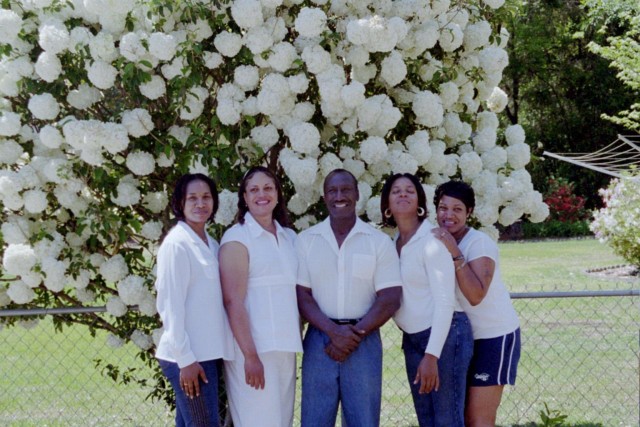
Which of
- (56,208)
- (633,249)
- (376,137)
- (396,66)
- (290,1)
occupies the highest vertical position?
(290,1)

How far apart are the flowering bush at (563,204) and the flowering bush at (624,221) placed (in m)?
11.9

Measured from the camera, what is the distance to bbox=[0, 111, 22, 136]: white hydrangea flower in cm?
477

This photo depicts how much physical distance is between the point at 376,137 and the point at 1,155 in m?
2.12

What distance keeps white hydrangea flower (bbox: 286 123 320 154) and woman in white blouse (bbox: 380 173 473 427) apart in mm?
653

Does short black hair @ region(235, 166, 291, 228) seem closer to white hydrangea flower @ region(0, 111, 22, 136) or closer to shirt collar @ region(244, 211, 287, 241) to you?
shirt collar @ region(244, 211, 287, 241)

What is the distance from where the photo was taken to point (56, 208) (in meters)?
5.16

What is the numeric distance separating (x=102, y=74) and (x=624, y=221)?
486 inches

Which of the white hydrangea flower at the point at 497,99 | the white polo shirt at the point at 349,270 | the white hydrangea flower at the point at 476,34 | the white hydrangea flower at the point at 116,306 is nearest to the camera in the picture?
the white polo shirt at the point at 349,270

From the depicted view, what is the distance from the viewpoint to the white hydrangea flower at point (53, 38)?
15.1ft

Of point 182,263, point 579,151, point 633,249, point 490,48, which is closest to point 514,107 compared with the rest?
point 579,151

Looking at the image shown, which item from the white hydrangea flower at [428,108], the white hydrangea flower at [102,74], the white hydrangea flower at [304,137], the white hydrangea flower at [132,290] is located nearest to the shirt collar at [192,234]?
the white hydrangea flower at [304,137]

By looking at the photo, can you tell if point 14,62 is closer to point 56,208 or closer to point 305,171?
point 56,208

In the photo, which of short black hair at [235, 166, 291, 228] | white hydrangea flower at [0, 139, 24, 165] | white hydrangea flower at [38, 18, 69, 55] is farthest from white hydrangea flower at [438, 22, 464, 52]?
white hydrangea flower at [0, 139, 24, 165]

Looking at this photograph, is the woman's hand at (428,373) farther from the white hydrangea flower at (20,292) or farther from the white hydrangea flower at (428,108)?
the white hydrangea flower at (20,292)
